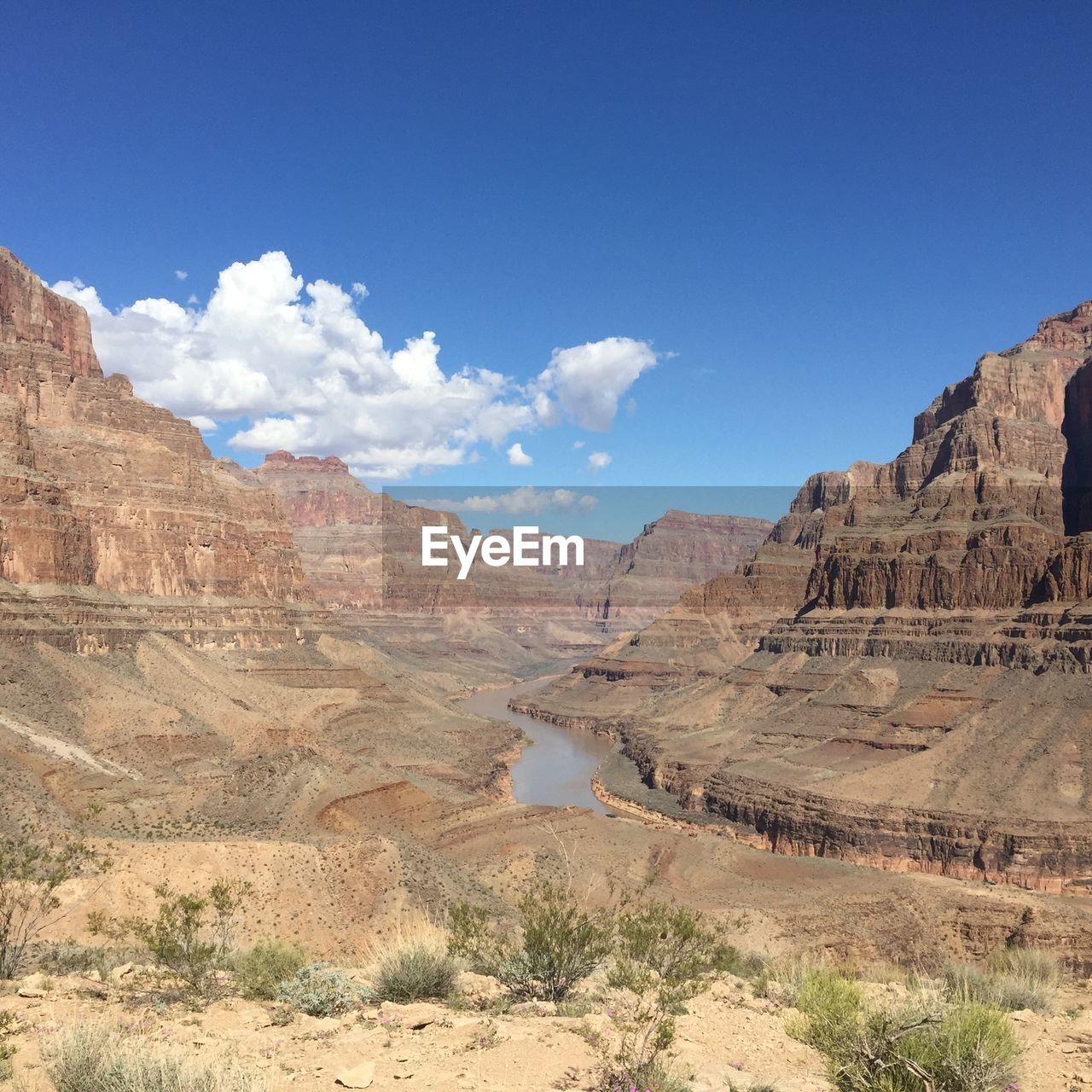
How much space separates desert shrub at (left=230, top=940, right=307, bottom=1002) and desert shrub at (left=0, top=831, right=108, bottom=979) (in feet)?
13.0

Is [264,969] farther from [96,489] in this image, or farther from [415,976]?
[96,489]

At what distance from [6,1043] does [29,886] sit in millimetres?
15113

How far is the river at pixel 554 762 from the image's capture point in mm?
80188

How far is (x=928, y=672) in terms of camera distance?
8162cm

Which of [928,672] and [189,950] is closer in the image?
[189,950]

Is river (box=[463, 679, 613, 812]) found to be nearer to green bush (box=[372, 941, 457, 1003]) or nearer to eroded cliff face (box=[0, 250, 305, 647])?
eroded cliff face (box=[0, 250, 305, 647])

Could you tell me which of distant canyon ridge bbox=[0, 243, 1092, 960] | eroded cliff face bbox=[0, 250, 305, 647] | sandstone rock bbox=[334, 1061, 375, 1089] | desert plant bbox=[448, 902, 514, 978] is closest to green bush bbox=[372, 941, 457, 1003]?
desert plant bbox=[448, 902, 514, 978]

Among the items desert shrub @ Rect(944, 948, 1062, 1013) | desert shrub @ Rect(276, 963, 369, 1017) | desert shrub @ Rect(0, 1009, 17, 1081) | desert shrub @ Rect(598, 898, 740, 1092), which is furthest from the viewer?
desert shrub @ Rect(944, 948, 1062, 1013)

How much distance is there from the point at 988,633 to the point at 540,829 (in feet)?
165

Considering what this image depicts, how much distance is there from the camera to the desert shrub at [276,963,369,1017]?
14.7 m

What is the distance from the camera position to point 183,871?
2872 cm

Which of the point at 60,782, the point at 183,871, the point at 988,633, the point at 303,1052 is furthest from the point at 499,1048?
the point at 988,633

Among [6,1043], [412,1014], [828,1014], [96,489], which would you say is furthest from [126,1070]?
[96,489]

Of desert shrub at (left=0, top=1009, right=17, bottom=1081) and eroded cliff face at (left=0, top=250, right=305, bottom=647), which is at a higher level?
eroded cliff face at (left=0, top=250, right=305, bottom=647)
